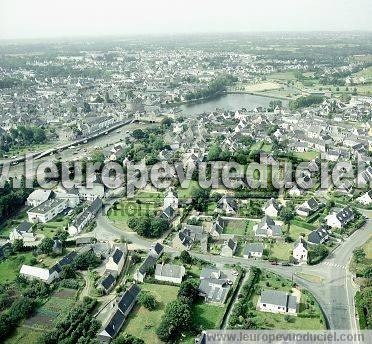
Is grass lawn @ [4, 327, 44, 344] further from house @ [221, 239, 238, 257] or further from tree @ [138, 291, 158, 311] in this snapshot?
house @ [221, 239, 238, 257]

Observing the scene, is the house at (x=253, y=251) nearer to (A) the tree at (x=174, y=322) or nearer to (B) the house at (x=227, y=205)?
(B) the house at (x=227, y=205)

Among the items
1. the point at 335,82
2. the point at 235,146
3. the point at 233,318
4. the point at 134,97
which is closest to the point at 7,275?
the point at 233,318

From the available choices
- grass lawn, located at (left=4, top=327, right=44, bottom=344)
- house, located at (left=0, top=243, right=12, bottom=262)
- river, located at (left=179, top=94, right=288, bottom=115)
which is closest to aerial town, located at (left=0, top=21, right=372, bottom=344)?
grass lawn, located at (left=4, top=327, right=44, bottom=344)

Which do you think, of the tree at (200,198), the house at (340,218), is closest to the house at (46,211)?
the tree at (200,198)

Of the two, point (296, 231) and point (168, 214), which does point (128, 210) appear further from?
point (296, 231)

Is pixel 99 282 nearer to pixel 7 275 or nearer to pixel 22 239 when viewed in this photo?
pixel 7 275

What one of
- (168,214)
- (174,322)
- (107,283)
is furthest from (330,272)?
(107,283)

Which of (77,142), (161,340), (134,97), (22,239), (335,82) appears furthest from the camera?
(335,82)
